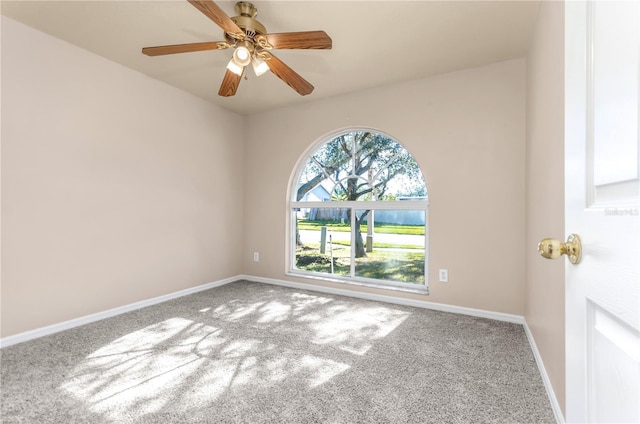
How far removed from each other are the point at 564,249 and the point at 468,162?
2.52 meters

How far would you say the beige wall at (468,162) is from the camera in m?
2.70

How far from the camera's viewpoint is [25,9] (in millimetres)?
2078

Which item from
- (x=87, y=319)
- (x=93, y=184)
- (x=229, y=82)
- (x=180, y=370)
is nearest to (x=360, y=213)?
(x=229, y=82)

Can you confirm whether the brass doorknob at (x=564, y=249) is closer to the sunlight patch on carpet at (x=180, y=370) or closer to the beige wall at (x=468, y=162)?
the sunlight patch on carpet at (x=180, y=370)

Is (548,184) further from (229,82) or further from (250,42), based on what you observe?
(229,82)

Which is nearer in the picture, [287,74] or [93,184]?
[287,74]

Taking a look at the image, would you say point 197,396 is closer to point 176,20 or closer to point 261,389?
point 261,389

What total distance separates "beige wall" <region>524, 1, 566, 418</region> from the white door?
2.89ft

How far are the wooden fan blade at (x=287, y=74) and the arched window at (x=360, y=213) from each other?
4.37 ft

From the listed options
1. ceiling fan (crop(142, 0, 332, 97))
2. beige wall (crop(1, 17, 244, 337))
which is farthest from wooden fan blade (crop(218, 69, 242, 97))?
A: beige wall (crop(1, 17, 244, 337))

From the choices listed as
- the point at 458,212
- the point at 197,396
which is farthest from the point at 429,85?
the point at 197,396

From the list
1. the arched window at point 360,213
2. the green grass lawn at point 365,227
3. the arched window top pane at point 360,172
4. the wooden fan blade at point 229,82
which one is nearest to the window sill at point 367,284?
the arched window at point 360,213

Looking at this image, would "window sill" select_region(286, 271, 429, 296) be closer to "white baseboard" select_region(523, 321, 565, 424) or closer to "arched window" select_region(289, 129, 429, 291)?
"arched window" select_region(289, 129, 429, 291)

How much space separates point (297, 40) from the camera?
1.85 metres
